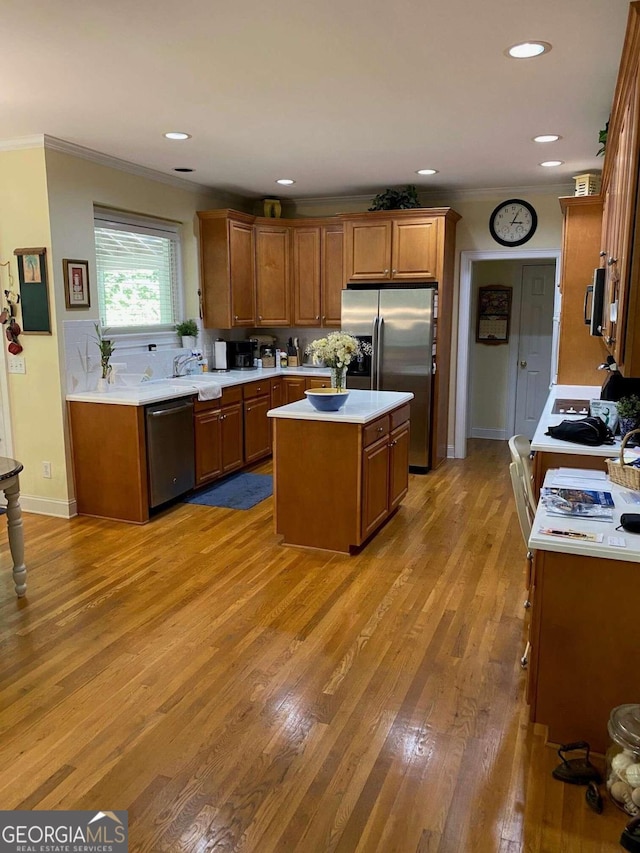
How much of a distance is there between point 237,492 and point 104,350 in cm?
154

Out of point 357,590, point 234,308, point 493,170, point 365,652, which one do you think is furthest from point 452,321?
point 365,652

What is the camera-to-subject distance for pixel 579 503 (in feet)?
7.97

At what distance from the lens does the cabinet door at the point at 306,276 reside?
643 centimetres

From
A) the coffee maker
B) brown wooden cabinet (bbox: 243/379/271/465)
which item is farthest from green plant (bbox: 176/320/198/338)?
brown wooden cabinet (bbox: 243/379/271/465)

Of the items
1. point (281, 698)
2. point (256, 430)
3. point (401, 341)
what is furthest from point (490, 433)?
point (281, 698)

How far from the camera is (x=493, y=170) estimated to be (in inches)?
203

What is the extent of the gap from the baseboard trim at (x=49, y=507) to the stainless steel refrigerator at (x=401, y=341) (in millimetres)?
2774

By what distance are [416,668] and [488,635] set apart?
48 cm

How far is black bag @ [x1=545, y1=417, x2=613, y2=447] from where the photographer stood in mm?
3111

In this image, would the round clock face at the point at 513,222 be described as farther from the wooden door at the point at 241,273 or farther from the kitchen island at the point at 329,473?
the kitchen island at the point at 329,473

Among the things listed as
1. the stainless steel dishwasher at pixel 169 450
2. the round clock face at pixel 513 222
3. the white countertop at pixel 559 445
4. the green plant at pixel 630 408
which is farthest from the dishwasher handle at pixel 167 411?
the round clock face at pixel 513 222

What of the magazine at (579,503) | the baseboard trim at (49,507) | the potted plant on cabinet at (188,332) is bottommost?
the baseboard trim at (49,507)

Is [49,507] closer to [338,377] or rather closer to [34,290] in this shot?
[34,290]

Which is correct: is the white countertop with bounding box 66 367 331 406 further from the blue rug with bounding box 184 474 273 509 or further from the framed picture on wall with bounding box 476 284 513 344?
the framed picture on wall with bounding box 476 284 513 344
